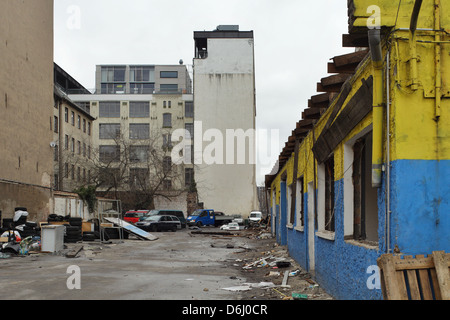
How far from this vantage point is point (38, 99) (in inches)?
1200

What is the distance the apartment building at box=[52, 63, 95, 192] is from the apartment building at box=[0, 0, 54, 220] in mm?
13091

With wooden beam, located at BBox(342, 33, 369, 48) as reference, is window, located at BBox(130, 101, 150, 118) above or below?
above

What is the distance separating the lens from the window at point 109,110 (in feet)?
219

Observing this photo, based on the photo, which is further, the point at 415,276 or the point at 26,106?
the point at 26,106

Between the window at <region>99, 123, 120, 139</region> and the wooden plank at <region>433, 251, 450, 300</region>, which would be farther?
the window at <region>99, 123, 120, 139</region>

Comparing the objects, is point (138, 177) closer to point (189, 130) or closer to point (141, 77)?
point (189, 130)

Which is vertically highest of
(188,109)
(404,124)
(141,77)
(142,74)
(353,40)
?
(142,74)

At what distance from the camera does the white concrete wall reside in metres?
57.2

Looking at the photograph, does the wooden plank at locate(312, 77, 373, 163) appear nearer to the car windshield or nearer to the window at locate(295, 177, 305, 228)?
the window at locate(295, 177, 305, 228)

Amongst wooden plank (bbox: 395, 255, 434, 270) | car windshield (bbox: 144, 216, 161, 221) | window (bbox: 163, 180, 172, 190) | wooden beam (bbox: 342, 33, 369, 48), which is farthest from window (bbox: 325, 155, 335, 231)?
window (bbox: 163, 180, 172, 190)

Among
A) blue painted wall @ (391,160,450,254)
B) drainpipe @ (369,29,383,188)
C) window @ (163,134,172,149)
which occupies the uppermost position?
window @ (163,134,172,149)

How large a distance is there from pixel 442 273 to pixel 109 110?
65.4 m

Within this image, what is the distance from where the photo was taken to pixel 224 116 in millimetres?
58469

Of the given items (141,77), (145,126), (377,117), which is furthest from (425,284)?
(141,77)
